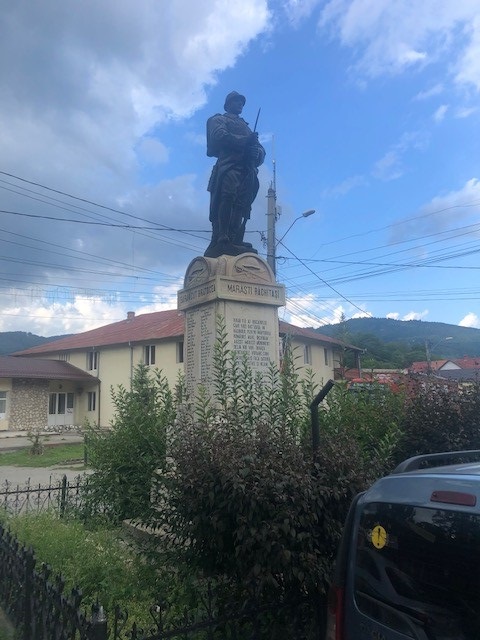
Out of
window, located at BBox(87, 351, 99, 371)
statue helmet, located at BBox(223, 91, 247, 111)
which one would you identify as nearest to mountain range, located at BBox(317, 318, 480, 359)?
window, located at BBox(87, 351, 99, 371)

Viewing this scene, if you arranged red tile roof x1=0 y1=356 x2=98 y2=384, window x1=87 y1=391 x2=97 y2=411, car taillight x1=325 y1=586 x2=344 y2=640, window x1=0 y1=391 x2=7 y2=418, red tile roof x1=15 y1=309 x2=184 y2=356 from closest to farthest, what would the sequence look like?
car taillight x1=325 y1=586 x2=344 y2=640 < red tile roof x1=15 y1=309 x2=184 y2=356 < window x1=0 y1=391 x2=7 y2=418 < red tile roof x1=0 y1=356 x2=98 y2=384 < window x1=87 y1=391 x2=97 y2=411

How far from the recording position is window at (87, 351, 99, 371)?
1435 inches

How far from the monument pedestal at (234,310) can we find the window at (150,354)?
2516 centimetres

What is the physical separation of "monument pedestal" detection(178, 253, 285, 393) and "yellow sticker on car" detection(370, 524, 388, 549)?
432cm

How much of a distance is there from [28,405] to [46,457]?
14105mm

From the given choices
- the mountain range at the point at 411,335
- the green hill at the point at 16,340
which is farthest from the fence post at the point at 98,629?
the green hill at the point at 16,340

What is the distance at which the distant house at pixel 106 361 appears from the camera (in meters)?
31.1

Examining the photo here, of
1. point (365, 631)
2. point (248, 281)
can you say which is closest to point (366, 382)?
point (248, 281)

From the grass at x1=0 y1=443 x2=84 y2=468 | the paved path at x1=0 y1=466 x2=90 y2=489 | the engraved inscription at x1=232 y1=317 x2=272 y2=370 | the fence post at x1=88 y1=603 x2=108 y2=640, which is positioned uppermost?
the engraved inscription at x1=232 y1=317 x2=272 y2=370

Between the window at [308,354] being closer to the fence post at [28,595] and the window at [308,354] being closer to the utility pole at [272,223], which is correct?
the utility pole at [272,223]

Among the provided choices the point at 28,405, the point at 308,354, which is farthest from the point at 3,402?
the point at 308,354

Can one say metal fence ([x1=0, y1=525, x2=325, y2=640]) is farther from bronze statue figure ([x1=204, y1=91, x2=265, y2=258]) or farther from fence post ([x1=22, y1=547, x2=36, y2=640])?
bronze statue figure ([x1=204, y1=91, x2=265, y2=258])

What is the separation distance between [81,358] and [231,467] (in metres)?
36.6

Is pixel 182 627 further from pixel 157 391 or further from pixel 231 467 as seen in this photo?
pixel 157 391
